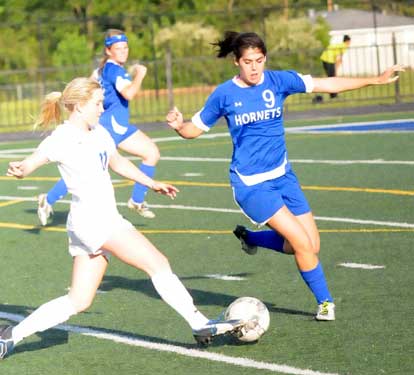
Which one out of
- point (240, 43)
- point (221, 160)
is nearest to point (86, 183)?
point (240, 43)

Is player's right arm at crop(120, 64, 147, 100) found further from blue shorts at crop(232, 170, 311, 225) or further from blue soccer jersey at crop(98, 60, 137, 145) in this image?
blue shorts at crop(232, 170, 311, 225)

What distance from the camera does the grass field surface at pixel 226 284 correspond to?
7.57 m

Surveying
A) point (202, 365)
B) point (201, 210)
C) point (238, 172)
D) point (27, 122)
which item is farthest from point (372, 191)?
point (27, 122)

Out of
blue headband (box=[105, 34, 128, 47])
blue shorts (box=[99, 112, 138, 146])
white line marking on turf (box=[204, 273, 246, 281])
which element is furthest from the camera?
blue shorts (box=[99, 112, 138, 146])

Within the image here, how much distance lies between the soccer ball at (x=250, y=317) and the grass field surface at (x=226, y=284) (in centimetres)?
9

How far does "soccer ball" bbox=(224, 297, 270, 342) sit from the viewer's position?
7812 millimetres

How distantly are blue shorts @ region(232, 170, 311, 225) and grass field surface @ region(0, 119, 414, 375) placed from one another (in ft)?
2.45

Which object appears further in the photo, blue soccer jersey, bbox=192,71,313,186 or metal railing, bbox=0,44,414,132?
metal railing, bbox=0,44,414,132

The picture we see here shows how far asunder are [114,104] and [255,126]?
18.5 ft

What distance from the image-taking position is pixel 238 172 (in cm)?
863

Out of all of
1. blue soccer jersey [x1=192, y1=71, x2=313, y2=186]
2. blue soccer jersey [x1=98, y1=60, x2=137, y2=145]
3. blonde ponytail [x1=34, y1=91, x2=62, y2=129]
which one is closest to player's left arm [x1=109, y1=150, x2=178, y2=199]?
blonde ponytail [x1=34, y1=91, x2=62, y2=129]

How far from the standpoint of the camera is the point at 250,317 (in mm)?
7902

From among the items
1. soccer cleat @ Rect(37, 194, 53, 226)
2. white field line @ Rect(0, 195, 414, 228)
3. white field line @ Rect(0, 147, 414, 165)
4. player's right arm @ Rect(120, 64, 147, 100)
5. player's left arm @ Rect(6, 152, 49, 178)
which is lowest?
white field line @ Rect(0, 147, 414, 165)

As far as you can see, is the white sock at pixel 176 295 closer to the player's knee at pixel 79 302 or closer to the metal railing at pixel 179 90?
the player's knee at pixel 79 302
